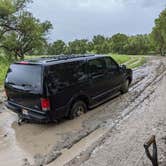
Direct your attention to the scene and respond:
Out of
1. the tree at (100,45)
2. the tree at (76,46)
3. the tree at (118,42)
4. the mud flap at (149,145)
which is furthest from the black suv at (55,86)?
the tree at (118,42)

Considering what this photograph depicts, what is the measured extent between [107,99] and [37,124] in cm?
284

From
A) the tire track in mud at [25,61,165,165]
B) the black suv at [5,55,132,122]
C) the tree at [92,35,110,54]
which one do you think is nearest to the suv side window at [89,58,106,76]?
the black suv at [5,55,132,122]

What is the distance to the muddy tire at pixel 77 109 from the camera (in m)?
7.45

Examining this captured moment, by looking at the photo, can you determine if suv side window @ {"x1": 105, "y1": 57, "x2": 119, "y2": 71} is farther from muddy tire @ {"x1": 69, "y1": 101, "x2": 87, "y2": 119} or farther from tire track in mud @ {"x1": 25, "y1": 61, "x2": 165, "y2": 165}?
muddy tire @ {"x1": 69, "y1": 101, "x2": 87, "y2": 119}

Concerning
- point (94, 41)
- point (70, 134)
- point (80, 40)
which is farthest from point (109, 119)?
point (94, 41)

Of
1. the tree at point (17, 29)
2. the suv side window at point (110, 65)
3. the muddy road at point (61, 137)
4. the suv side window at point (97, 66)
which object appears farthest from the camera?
the tree at point (17, 29)

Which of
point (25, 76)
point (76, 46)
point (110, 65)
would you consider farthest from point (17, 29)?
point (76, 46)

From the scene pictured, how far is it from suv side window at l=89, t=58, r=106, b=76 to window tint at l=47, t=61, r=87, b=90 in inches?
14.6

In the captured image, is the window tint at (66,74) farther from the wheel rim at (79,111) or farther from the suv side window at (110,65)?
the suv side window at (110,65)

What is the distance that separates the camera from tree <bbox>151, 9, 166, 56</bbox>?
52.2 metres

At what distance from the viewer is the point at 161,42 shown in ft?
181

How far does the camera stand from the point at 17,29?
61.0ft

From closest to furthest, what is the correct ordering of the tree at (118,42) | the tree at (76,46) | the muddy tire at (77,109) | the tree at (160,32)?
the muddy tire at (77,109) → the tree at (160,32) → the tree at (76,46) → the tree at (118,42)

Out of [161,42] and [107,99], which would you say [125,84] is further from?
[161,42]
